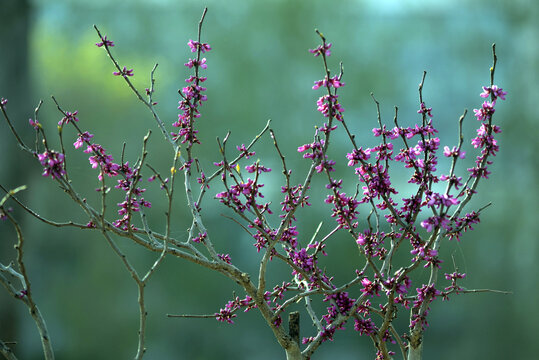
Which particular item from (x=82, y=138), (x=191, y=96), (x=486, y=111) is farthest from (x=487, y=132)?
(x=82, y=138)

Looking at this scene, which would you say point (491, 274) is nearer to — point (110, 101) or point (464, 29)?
point (464, 29)

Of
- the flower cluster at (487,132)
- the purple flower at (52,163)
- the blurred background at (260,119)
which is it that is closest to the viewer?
the purple flower at (52,163)

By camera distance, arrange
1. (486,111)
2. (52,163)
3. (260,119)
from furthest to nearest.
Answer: (260,119) → (486,111) → (52,163)

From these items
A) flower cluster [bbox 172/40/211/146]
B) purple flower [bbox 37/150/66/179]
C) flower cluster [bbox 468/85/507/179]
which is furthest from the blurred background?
purple flower [bbox 37/150/66/179]

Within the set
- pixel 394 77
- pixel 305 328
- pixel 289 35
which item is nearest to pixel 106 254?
pixel 305 328

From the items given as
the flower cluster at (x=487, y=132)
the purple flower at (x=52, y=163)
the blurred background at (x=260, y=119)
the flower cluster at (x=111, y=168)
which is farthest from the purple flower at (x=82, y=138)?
the blurred background at (x=260, y=119)

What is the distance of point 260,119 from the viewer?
9.90 feet

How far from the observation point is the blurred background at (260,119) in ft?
9.61

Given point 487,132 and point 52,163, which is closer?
point 52,163

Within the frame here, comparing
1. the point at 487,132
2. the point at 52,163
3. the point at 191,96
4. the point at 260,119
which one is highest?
the point at 260,119

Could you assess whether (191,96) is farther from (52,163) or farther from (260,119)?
(260,119)

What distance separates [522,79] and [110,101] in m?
2.01

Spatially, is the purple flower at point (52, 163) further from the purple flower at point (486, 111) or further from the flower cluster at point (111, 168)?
the purple flower at point (486, 111)

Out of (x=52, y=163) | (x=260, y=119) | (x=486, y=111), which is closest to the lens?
(x=52, y=163)
